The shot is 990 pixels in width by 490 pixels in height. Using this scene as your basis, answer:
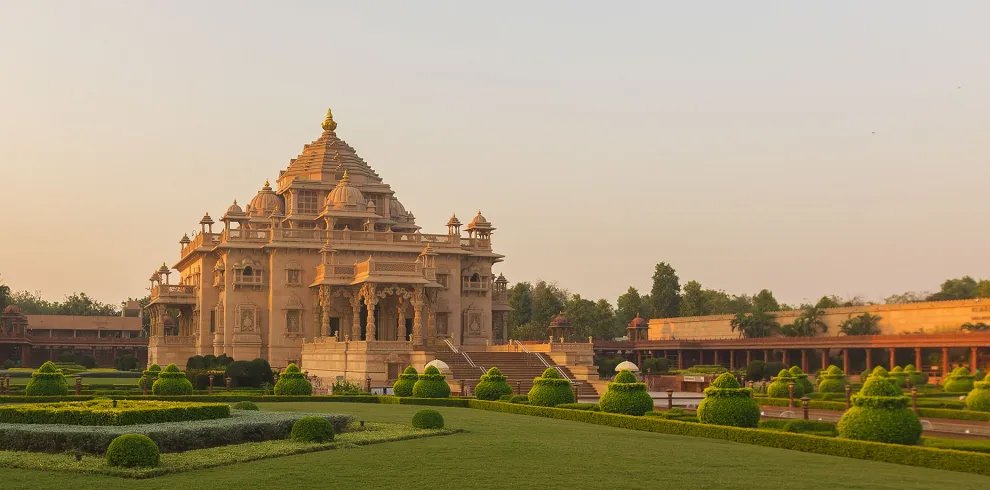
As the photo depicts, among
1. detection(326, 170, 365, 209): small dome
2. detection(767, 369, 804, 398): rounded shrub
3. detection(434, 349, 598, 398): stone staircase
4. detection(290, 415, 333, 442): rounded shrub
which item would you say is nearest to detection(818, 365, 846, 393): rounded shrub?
detection(767, 369, 804, 398): rounded shrub

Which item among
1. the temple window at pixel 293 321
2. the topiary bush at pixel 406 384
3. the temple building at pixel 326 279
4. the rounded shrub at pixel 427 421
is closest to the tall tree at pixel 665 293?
the temple building at pixel 326 279

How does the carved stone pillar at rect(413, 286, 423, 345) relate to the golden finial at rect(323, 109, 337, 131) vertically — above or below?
below

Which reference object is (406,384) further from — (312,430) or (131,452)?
(131,452)

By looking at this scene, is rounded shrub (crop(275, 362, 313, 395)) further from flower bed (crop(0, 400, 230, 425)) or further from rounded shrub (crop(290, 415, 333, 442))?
rounded shrub (crop(290, 415, 333, 442))

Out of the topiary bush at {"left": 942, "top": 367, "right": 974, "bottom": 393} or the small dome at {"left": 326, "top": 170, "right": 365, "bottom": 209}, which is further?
the small dome at {"left": 326, "top": 170, "right": 365, "bottom": 209}

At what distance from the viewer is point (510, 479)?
1791 cm

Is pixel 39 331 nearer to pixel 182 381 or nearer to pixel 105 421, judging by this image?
pixel 182 381

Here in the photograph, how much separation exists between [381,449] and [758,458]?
22.9ft

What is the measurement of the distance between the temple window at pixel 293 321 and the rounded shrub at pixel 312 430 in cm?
3800

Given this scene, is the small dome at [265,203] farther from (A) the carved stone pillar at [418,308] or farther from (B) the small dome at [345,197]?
(A) the carved stone pillar at [418,308]

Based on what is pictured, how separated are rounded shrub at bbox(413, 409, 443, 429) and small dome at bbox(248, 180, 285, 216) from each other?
139 ft

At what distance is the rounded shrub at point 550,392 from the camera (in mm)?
34125

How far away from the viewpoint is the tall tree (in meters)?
112

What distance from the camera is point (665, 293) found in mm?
111938
